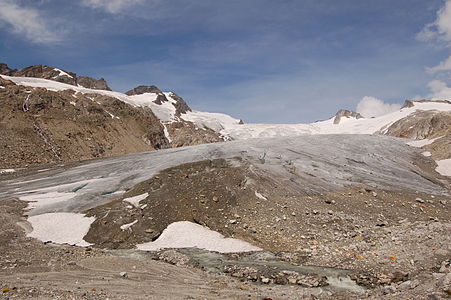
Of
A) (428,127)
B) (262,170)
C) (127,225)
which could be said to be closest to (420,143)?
(262,170)

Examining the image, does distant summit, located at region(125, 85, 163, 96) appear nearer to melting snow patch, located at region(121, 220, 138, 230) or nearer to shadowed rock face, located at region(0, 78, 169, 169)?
shadowed rock face, located at region(0, 78, 169, 169)

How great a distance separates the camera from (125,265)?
1220cm

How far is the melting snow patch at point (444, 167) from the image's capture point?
30044mm

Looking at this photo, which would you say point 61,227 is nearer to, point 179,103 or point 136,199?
point 136,199

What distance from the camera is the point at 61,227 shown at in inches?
659

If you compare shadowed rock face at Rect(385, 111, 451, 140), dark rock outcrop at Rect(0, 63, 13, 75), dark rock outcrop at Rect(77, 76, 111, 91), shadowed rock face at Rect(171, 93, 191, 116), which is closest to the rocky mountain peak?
shadowed rock face at Rect(171, 93, 191, 116)

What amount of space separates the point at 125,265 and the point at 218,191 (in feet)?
26.9

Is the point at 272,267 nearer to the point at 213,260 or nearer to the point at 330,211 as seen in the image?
the point at 213,260

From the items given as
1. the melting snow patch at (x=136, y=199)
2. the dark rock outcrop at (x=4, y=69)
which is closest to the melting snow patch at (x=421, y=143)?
the melting snow patch at (x=136, y=199)

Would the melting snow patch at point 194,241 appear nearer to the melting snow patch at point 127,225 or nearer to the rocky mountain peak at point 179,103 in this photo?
the melting snow patch at point 127,225

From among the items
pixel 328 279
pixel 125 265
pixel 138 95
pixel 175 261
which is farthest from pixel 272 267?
pixel 138 95

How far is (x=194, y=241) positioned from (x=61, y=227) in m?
7.26

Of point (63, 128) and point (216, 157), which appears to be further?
point (63, 128)

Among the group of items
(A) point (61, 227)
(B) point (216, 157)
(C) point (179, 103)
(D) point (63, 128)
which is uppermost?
(C) point (179, 103)
